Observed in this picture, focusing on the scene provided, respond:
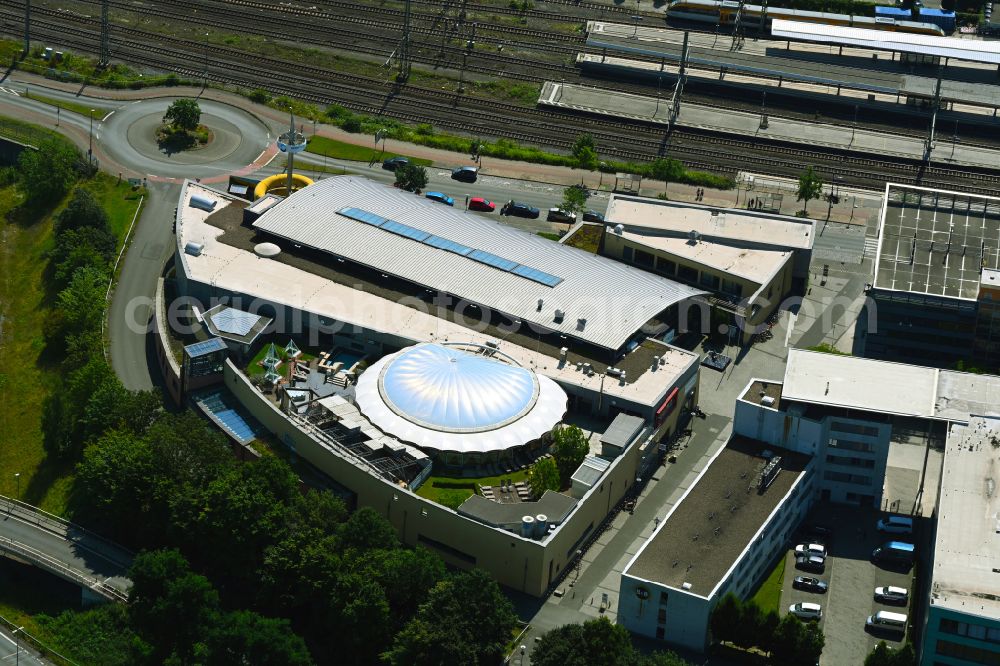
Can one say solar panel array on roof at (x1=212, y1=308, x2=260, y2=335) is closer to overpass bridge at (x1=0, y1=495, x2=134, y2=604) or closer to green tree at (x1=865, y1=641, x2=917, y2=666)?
overpass bridge at (x1=0, y1=495, x2=134, y2=604)

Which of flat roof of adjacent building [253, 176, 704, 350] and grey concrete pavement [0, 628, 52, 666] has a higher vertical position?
flat roof of adjacent building [253, 176, 704, 350]

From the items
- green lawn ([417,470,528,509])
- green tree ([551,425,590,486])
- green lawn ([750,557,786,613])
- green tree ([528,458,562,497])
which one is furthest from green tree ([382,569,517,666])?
green lawn ([750,557,786,613])

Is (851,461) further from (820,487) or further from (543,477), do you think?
(543,477)

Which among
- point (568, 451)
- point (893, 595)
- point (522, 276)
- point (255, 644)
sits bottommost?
point (255, 644)

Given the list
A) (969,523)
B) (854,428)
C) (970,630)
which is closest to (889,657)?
(970,630)

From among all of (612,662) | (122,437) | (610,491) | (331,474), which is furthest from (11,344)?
(612,662)

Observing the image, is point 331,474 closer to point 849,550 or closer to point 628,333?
point 628,333
